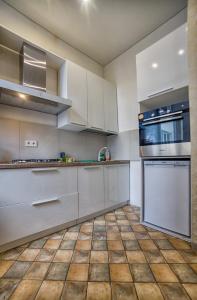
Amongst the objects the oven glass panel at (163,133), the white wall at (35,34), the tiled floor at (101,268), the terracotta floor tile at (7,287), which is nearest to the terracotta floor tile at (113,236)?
the tiled floor at (101,268)

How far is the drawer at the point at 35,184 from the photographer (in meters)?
1.31

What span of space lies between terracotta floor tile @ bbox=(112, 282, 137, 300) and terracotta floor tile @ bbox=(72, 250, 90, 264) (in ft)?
1.00

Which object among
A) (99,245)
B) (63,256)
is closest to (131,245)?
(99,245)

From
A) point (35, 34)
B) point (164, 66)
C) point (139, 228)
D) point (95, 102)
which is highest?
point (35, 34)

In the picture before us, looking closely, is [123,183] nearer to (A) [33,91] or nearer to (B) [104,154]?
(B) [104,154]

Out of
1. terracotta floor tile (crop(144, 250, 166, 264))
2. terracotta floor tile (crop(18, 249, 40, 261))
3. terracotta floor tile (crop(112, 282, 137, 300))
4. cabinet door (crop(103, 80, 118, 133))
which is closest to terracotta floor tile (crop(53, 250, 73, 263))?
terracotta floor tile (crop(18, 249, 40, 261))

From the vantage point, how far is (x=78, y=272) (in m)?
1.05

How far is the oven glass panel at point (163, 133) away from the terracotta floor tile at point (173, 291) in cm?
115

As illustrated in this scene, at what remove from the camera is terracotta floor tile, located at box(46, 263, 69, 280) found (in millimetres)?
1011

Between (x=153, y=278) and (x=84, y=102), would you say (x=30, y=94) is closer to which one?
(x=84, y=102)

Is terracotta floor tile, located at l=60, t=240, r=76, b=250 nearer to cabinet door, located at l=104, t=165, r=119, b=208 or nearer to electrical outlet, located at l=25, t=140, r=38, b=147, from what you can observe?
cabinet door, located at l=104, t=165, r=119, b=208

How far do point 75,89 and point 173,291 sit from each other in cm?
228

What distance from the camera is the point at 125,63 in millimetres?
2713

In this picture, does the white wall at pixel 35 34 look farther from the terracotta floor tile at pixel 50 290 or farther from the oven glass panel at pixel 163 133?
the terracotta floor tile at pixel 50 290
